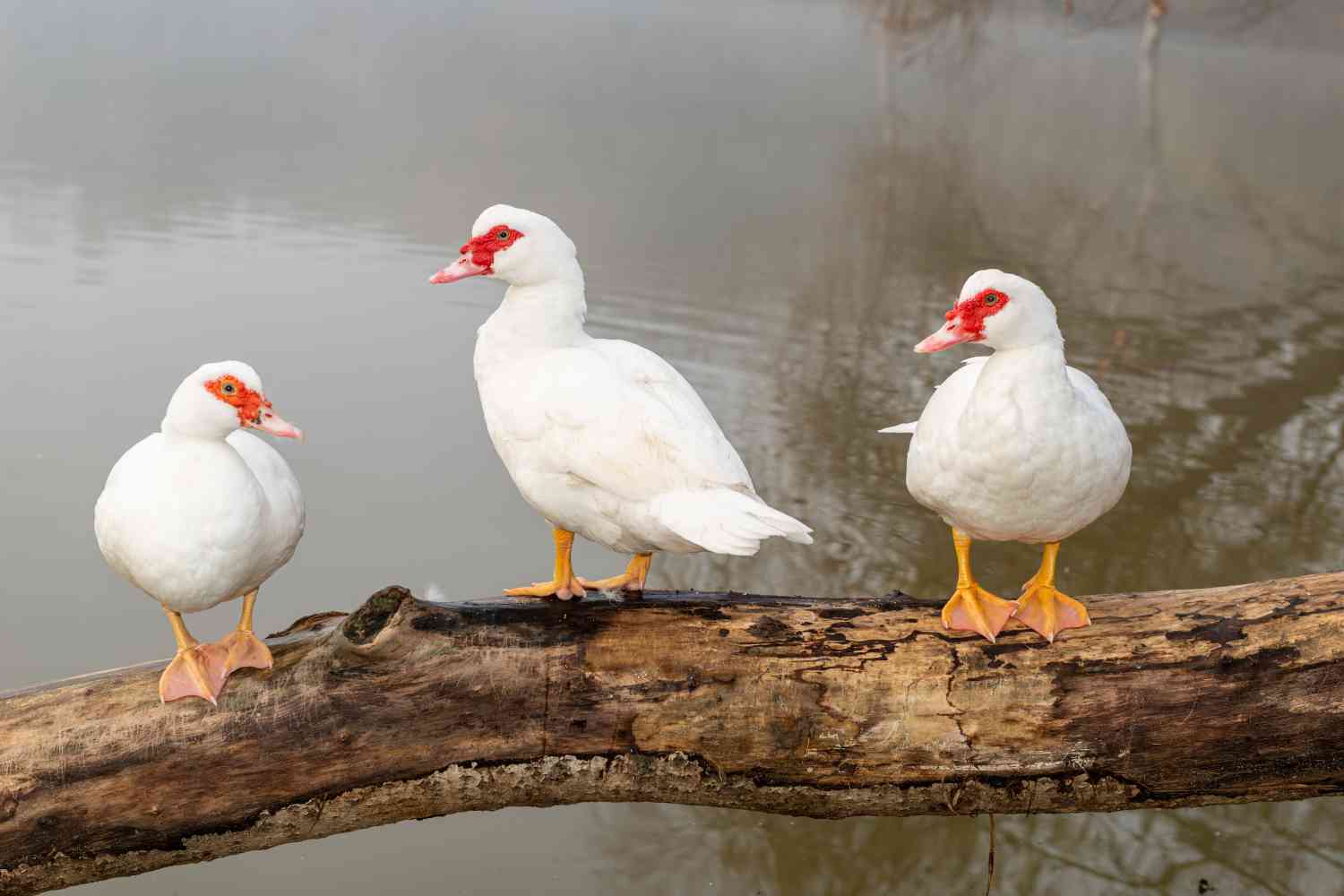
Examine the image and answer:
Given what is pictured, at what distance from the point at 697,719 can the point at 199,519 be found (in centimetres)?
143

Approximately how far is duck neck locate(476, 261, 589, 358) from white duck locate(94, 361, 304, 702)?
2.25ft

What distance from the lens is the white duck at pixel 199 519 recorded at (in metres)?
3.28

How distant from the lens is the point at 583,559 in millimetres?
6727

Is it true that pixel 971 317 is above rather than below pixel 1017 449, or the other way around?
above

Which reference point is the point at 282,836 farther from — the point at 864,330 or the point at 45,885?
the point at 864,330

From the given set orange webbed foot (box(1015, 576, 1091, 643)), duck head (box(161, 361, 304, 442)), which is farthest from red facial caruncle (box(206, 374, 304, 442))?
orange webbed foot (box(1015, 576, 1091, 643))

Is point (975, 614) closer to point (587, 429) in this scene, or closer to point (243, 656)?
point (587, 429)

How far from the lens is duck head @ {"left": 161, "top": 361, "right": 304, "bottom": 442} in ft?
11.2

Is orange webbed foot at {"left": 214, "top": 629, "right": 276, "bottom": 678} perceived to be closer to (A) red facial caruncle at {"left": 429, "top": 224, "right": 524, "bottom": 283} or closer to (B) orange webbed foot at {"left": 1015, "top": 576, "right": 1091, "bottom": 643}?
(A) red facial caruncle at {"left": 429, "top": 224, "right": 524, "bottom": 283}

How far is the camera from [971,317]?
3596 mm

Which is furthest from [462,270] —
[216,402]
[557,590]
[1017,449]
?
[1017,449]

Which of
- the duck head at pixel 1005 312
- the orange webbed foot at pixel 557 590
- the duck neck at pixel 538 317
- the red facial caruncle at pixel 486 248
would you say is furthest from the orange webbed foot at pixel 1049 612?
the red facial caruncle at pixel 486 248

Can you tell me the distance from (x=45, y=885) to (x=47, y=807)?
10.2 inches

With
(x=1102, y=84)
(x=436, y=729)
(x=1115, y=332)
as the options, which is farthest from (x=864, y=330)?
(x=1102, y=84)
